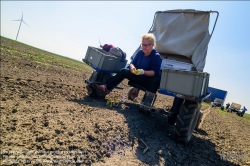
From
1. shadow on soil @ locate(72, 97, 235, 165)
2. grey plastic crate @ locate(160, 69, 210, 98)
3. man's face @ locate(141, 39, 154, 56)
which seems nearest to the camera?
shadow on soil @ locate(72, 97, 235, 165)

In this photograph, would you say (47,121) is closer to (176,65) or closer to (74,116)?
(74,116)

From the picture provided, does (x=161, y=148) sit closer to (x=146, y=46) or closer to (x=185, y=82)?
(x=185, y=82)

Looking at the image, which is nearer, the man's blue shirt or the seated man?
the seated man

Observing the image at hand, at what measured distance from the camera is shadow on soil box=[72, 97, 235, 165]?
2922mm

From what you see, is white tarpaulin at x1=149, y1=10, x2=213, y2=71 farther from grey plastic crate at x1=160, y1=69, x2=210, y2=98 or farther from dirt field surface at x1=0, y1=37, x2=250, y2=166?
dirt field surface at x1=0, y1=37, x2=250, y2=166

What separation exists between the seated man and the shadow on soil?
0.81 meters

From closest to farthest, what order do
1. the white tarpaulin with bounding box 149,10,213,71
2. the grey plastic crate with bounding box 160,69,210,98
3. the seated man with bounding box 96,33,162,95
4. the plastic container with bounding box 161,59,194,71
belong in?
the grey plastic crate with bounding box 160,69,210,98 < the seated man with bounding box 96,33,162,95 < the plastic container with bounding box 161,59,194,71 < the white tarpaulin with bounding box 149,10,213,71

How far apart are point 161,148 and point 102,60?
2597 millimetres

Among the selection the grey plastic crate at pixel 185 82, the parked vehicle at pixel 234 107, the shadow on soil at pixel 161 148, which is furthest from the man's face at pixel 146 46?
the parked vehicle at pixel 234 107

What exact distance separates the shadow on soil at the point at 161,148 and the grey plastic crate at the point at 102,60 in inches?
62.9

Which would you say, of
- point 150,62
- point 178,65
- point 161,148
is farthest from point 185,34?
point 161,148

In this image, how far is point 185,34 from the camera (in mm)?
5949

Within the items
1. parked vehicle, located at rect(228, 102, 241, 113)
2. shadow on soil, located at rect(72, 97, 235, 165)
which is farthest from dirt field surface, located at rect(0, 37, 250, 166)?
parked vehicle, located at rect(228, 102, 241, 113)

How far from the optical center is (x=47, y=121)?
2.75 m
